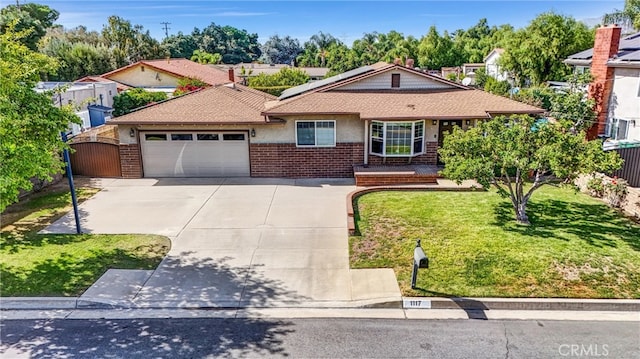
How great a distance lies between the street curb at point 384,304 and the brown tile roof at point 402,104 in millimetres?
9103

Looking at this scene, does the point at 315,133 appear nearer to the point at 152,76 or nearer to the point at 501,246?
the point at 501,246

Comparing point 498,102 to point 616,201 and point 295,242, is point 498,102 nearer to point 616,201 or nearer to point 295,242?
point 616,201

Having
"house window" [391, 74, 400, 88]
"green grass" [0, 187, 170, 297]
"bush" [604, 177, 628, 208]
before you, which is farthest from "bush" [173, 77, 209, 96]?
"bush" [604, 177, 628, 208]

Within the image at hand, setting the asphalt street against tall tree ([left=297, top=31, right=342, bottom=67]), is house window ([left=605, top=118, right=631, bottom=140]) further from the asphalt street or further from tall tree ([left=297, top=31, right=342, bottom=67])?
tall tree ([left=297, top=31, right=342, bottom=67])

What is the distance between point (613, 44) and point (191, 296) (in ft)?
72.8

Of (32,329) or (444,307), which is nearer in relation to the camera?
(32,329)

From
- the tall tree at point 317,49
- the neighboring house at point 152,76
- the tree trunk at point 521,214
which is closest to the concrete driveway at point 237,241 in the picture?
the tree trunk at point 521,214

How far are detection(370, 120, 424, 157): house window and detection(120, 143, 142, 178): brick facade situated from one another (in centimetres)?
923

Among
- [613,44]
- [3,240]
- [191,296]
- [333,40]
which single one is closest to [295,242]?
[191,296]

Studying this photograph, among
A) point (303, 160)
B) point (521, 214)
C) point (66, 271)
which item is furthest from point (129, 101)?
point (521, 214)

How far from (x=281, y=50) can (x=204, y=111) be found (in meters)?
112

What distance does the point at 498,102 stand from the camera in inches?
704

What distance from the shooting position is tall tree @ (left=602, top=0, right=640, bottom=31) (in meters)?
52.4

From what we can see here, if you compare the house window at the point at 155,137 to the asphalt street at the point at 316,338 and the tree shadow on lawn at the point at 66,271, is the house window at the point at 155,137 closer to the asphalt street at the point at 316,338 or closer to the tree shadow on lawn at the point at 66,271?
the tree shadow on lawn at the point at 66,271
